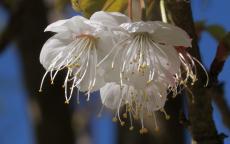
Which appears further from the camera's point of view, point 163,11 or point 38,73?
point 38,73

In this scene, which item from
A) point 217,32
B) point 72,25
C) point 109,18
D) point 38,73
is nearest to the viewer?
point 109,18

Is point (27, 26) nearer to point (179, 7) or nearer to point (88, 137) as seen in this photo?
point (88, 137)

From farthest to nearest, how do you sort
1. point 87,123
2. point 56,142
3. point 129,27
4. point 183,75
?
point 87,123 → point 56,142 → point 183,75 → point 129,27

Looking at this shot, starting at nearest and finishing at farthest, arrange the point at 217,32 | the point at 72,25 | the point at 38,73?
the point at 72,25, the point at 217,32, the point at 38,73

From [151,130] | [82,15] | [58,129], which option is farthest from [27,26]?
[82,15]

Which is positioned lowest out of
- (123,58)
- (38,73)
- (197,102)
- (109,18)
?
(38,73)

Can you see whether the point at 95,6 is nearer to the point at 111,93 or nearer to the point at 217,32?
the point at 111,93

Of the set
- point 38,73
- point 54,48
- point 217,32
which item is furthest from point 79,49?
point 38,73
